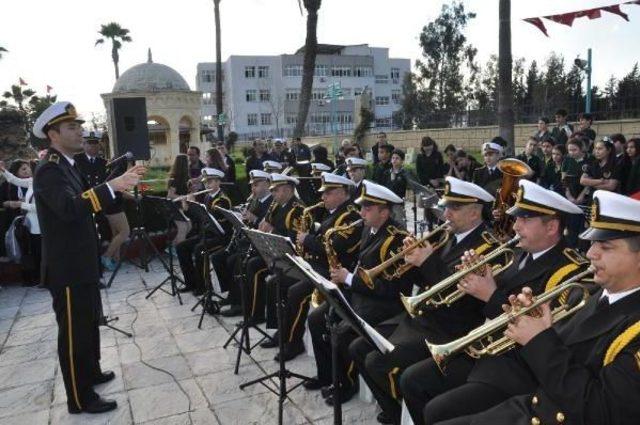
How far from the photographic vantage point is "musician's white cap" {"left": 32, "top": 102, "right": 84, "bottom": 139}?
444cm

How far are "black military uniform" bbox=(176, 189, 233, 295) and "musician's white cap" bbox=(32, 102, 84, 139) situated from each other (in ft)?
10.2

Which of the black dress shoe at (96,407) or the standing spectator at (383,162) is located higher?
the standing spectator at (383,162)

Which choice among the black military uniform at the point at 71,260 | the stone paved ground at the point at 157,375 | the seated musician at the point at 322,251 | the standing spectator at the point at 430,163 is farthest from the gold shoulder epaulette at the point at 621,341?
the standing spectator at the point at 430,163

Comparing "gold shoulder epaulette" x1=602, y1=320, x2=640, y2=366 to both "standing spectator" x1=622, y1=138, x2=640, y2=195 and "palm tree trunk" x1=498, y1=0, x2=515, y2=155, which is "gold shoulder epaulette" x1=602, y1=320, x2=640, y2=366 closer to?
"standing spectator" x1=622, y1=138, x2=640, y2=195

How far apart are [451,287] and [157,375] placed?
329 centimetres

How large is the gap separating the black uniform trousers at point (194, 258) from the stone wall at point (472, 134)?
1284cm

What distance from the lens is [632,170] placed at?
7629mm

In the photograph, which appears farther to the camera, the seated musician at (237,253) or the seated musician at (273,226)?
the seated musician at (237,253)

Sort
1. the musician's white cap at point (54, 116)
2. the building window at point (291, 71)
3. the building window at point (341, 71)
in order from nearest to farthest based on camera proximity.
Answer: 1. the musician's white cap at point (54, 116)
2. the building window at point (291, 71)
3. the building window at point (341, 71)

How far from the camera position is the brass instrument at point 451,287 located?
3387mm

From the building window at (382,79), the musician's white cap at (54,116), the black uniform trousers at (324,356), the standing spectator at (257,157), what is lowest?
the black uniform trousers at (324,356)

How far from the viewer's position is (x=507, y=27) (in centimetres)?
1164

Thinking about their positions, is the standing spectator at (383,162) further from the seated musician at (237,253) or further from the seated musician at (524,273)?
the seated musician at (524,273)

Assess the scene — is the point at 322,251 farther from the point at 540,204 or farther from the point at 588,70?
the point at 588,70
